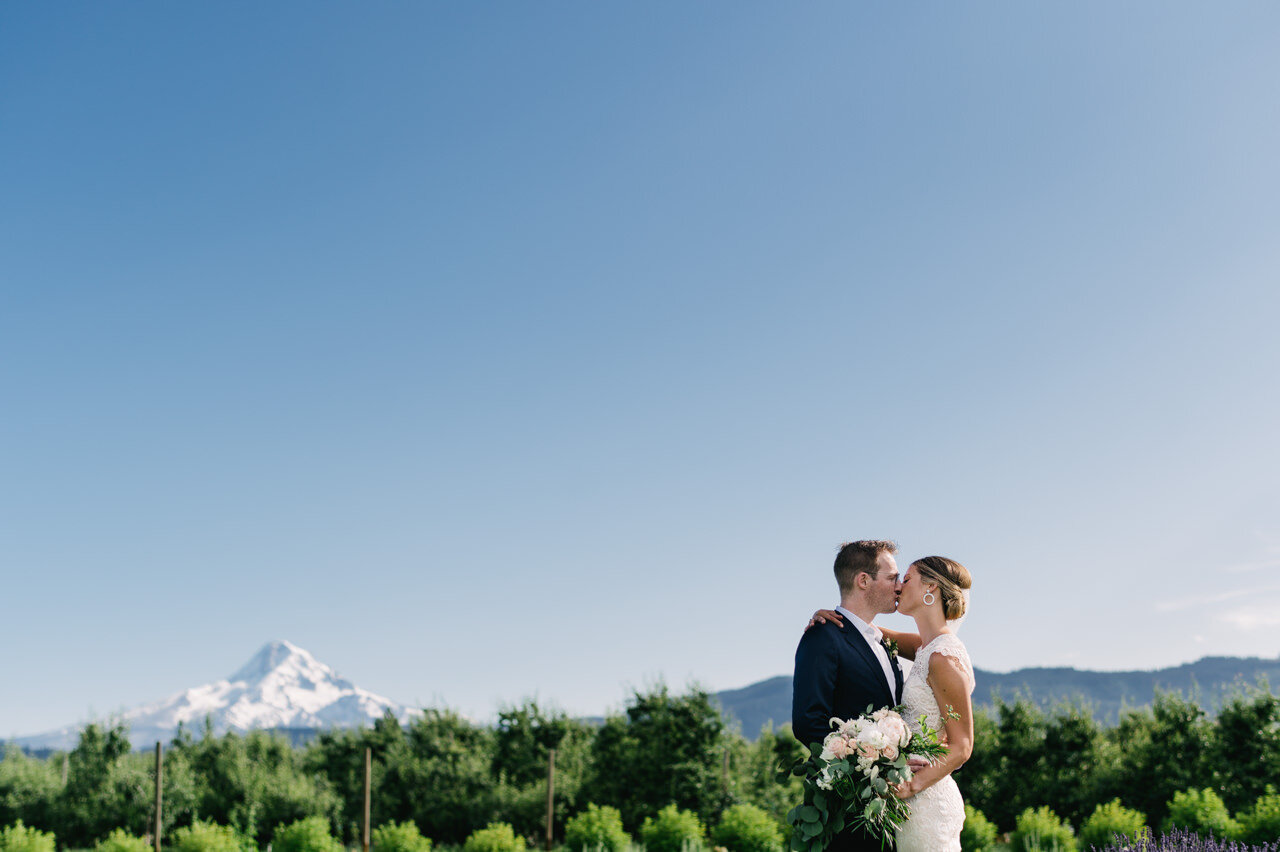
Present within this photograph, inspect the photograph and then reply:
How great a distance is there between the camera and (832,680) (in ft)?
14.3

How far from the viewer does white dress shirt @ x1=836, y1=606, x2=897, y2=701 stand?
4582 millimetres

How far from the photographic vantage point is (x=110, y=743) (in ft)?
82.5

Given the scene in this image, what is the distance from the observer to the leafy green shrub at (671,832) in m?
15.0

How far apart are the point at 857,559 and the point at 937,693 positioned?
716mm

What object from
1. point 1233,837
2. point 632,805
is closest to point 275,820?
point 632,805

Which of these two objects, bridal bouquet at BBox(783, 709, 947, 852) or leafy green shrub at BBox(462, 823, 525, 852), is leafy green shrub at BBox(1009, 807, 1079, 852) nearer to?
leafy green shrub at BBox(462, 823, 525, 852)

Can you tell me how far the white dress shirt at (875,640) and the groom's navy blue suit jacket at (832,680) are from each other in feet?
0.10

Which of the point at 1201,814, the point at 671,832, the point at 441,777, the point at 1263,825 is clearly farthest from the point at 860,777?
the point at 441,777

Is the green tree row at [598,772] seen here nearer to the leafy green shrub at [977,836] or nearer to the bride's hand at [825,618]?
the leafy green shrub at [977,836]

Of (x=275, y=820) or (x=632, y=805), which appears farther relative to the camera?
(x=275, y=820)

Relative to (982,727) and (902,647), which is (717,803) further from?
(902,647)

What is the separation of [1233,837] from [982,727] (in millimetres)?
7990

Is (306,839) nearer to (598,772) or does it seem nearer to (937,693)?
(598,772)

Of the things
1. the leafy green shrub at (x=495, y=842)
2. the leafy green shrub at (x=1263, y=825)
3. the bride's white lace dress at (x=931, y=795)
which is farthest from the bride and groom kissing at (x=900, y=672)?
the leafy green shrub at (x=495, y=842)
